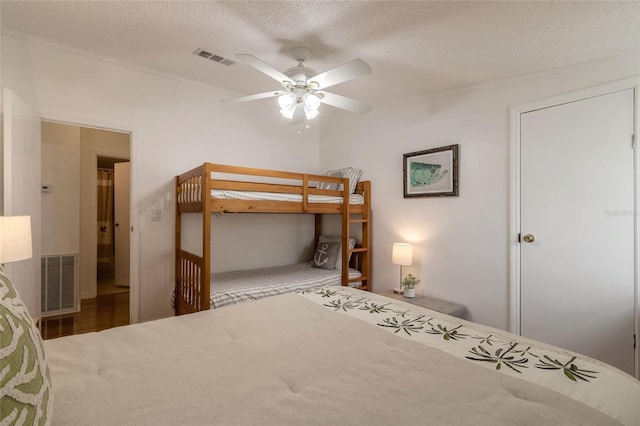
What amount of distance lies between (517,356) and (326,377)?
700mm

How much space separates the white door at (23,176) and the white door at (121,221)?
2.25 m

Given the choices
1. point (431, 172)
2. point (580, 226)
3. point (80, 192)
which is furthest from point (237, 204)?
point (80, 192)

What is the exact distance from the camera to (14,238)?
1.61 metres

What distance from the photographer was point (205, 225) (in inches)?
88.1

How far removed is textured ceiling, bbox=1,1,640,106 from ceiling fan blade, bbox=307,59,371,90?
0.36 metres

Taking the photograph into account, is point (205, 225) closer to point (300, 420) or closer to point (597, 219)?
point (300, 420)

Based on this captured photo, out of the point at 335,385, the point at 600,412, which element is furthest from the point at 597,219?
the point at 335,385

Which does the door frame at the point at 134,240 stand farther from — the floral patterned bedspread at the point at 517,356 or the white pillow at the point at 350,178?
the floral patterned bedspread at the point at 517,356

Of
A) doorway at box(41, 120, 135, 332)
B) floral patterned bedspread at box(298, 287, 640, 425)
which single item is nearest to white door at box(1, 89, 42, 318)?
doorway at box(41, 120, 135, 332)

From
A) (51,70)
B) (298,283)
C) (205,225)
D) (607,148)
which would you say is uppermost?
(51,70)

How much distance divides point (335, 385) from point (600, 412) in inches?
27.0

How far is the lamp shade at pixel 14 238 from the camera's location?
5.15 ft

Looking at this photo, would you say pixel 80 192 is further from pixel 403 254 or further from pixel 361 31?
pixel 403 254

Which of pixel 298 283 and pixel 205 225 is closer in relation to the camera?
pixel 205 225
